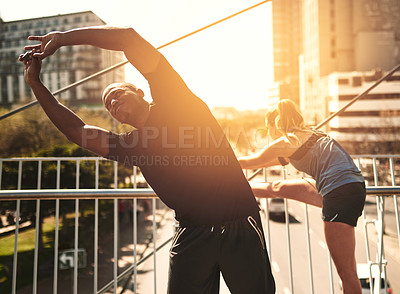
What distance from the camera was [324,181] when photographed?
2117 mm

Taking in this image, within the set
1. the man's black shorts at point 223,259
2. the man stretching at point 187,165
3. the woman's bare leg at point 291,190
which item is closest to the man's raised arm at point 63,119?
the man stretching at point 187,165

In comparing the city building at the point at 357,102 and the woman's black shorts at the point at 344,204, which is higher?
the city building at the point at 357,102

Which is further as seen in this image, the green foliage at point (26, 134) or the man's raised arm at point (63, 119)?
the green foliage at point (26, 134)

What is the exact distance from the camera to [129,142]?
1.37 m

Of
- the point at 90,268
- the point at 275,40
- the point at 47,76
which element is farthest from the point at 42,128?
the point at 275,40

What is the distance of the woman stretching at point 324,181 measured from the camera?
207cm

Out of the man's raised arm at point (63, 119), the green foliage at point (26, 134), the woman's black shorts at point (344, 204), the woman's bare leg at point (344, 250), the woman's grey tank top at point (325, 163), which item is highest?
the green foliage at point (26, 134)

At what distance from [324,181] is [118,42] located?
1.49m

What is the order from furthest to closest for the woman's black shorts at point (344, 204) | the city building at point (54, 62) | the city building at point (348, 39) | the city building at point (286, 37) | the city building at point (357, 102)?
the city building at point (286, 37) < the city building at point (348, 39) < the city building at point (357, 102) < the city building at point (54, 62) < the woman's black shorts at point (344, 204)

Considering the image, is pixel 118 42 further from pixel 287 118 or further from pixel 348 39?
pixel 348 39

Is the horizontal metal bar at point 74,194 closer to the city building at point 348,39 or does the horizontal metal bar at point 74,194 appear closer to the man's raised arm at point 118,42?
the man's raised arm at point 118,42

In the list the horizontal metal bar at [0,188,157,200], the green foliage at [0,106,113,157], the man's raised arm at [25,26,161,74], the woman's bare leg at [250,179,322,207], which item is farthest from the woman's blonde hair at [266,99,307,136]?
the green foliage at [0,106,113,157]

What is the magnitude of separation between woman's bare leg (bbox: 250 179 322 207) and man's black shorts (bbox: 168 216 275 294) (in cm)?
79

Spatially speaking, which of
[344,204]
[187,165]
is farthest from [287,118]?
[187,165]
